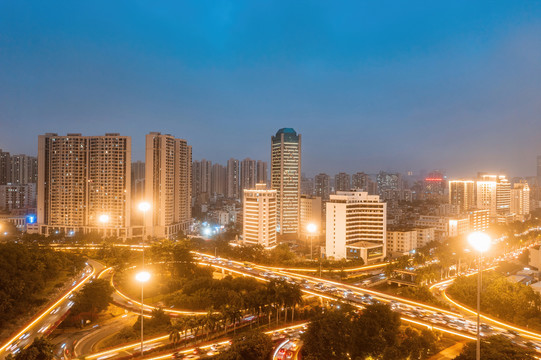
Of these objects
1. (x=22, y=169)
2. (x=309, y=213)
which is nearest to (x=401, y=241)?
(x=309, y=213)

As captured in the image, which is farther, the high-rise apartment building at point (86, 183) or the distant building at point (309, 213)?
the distant building at point (309, 213)

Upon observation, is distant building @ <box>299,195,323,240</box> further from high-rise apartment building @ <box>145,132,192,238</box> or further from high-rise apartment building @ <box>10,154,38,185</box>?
high-rise apartment building @ <box>10,154,38,185</box>

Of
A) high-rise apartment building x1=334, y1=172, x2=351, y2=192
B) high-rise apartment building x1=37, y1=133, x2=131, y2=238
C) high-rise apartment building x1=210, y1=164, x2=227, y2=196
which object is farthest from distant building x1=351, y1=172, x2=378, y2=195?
high-rise apartment building x1=37, y1=133, x2=131, y2=238

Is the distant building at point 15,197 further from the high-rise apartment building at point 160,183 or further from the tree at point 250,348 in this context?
the tree at point 250,348

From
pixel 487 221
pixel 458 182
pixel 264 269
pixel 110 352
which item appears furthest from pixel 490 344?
pixel 458 182

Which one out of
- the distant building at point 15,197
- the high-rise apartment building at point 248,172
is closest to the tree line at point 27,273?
the distant building at point 15,197

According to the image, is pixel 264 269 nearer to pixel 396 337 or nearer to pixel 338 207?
pixel 338 207
